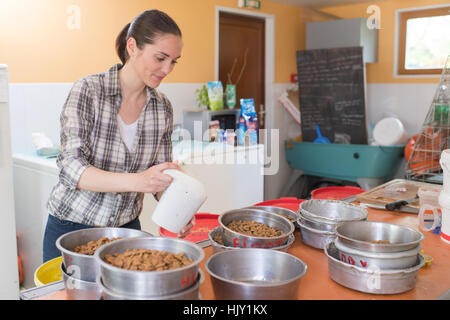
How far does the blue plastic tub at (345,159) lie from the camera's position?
14.1 ft

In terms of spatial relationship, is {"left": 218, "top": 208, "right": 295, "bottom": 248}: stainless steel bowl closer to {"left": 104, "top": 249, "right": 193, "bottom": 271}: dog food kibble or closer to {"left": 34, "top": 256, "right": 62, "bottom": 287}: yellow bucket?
{"left": 104, "top": 249, "right": 193, "bottom": 271}: dog food kibble

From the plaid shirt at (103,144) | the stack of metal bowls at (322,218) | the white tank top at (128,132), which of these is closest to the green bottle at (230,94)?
the plaid shirt at (103,144)

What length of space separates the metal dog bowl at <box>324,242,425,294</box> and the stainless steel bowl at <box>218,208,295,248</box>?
19 centimetres

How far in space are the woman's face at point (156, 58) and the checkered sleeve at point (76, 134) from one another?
20 centimetres

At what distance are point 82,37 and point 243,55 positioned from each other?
6.02 feet

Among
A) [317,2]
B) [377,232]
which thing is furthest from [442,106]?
[317,2]

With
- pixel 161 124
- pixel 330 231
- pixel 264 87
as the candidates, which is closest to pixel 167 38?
pixel 161 124

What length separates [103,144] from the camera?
1.63 metres

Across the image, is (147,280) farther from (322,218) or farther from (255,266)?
(322,218)

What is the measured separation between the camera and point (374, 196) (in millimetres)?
2117
